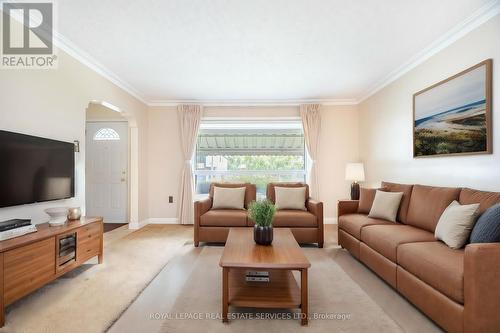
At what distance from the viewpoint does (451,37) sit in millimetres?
2697

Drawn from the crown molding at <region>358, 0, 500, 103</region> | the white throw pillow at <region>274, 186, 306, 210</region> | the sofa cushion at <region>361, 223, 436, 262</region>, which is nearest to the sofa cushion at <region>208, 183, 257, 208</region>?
the white throw pillow at <region>274, 186, 306, 210</region>

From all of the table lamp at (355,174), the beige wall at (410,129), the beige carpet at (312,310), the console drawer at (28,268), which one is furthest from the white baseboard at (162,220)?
the beige wall at (410,129)

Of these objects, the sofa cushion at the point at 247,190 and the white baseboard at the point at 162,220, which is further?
the white baseboard at the point at 162,220

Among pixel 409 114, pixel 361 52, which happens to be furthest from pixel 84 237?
pixel 409 114

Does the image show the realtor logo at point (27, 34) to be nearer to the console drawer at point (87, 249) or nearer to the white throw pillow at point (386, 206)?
the console drawer at point (87, 249)

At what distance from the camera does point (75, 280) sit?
99.9 inches

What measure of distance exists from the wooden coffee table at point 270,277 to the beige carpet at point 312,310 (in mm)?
136

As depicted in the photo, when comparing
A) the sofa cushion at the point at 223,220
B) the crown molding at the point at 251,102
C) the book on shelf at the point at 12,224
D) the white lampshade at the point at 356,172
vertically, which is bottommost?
the sofa cushion at the point at 223,220

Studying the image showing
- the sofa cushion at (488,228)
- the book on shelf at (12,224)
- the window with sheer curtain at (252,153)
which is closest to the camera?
the sofa cushion at (488,228)

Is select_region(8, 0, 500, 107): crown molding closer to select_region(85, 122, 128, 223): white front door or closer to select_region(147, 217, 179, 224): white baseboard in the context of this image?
select_region(85, 122, 128, 223): white front door

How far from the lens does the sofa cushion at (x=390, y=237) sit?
2275 millimetres

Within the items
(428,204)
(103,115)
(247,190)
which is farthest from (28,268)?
(103,115)

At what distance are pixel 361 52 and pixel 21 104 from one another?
3.69 meters

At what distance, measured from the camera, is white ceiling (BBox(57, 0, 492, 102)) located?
226cm
